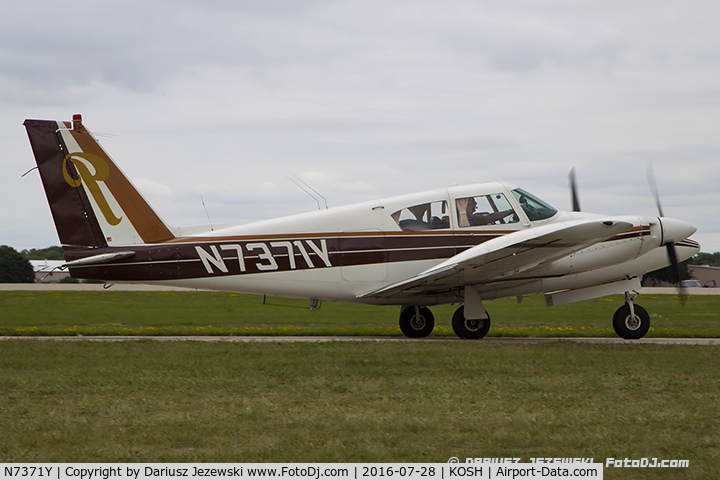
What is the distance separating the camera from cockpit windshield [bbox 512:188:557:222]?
14.5 metres

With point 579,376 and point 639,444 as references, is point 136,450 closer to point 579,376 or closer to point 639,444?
point 639,444

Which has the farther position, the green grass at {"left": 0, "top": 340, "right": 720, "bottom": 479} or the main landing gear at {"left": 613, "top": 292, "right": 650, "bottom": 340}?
the main landing gear at {"left": 613, "top": 292, "right": 650, "bottom": 340}

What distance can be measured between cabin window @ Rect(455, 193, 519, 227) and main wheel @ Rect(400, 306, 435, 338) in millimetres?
2512

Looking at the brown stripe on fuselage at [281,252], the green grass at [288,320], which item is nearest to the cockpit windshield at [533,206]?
the brown stripe on fuselage at [281,252]

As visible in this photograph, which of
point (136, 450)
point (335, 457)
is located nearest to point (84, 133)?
point (136, 450)

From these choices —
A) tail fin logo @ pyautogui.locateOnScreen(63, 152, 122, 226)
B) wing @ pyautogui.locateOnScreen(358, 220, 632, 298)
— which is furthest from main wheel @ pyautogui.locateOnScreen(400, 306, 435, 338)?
tail fin logo @ pyautogui.locateOnScreen(63, 152, 122, 226)

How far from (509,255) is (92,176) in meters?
8.43

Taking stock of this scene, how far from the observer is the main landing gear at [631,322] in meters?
14.7

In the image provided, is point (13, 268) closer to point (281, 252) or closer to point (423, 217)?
point (281, 252)

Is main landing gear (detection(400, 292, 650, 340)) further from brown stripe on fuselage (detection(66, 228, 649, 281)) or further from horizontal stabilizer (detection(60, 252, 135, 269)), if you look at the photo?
horizontal stabilizer (detection(60, 252, 135, 269))

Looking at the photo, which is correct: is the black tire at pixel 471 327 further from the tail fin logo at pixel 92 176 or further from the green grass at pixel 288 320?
the tail fin logo at pixel 92 176

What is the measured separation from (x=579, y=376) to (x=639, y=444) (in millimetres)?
3569

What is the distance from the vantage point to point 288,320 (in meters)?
21.8

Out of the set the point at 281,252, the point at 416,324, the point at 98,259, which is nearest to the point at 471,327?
the point at 416,324
